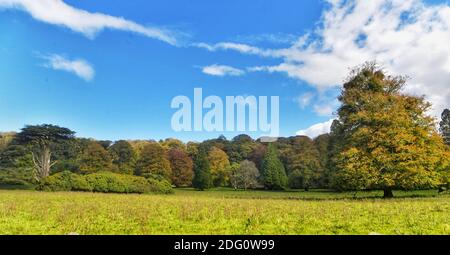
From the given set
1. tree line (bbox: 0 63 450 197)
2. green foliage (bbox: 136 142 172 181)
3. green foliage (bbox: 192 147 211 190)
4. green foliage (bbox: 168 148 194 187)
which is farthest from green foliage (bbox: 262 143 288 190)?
green foliage (bbox: 136 142 172 181)

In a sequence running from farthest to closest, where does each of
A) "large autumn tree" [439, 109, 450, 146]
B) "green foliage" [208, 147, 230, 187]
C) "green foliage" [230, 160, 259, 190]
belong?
1. "green foliage" [208, 147, 230, 187]
2. "green foliage" [230, 160, 259, 190]
3. "large autumn tree" [439, 109, 450, 146]

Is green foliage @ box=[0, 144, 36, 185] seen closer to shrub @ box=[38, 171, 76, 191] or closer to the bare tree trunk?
the bare tree trunk

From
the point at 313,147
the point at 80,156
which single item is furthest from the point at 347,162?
the point at 80,156

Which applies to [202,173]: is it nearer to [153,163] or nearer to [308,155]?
[153,163]

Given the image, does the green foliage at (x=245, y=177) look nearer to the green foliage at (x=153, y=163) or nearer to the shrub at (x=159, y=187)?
the green foliage at (x=153, y=163)

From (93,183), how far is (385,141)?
107 ft

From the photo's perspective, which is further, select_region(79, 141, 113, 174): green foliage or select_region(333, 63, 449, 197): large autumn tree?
select_region(79, 141, 113, 174): green foliage

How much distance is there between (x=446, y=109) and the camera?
74188 mm

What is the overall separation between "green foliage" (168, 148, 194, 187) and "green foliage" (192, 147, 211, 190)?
2655mm


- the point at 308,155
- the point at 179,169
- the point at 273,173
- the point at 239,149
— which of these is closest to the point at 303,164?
the point at 308,155

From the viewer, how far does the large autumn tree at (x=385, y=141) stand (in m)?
29.6

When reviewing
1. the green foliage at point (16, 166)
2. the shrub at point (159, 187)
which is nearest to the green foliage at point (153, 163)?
the green foliage at point (16, 166)

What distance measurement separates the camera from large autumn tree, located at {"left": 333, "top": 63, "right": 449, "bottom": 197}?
97.2 feet
